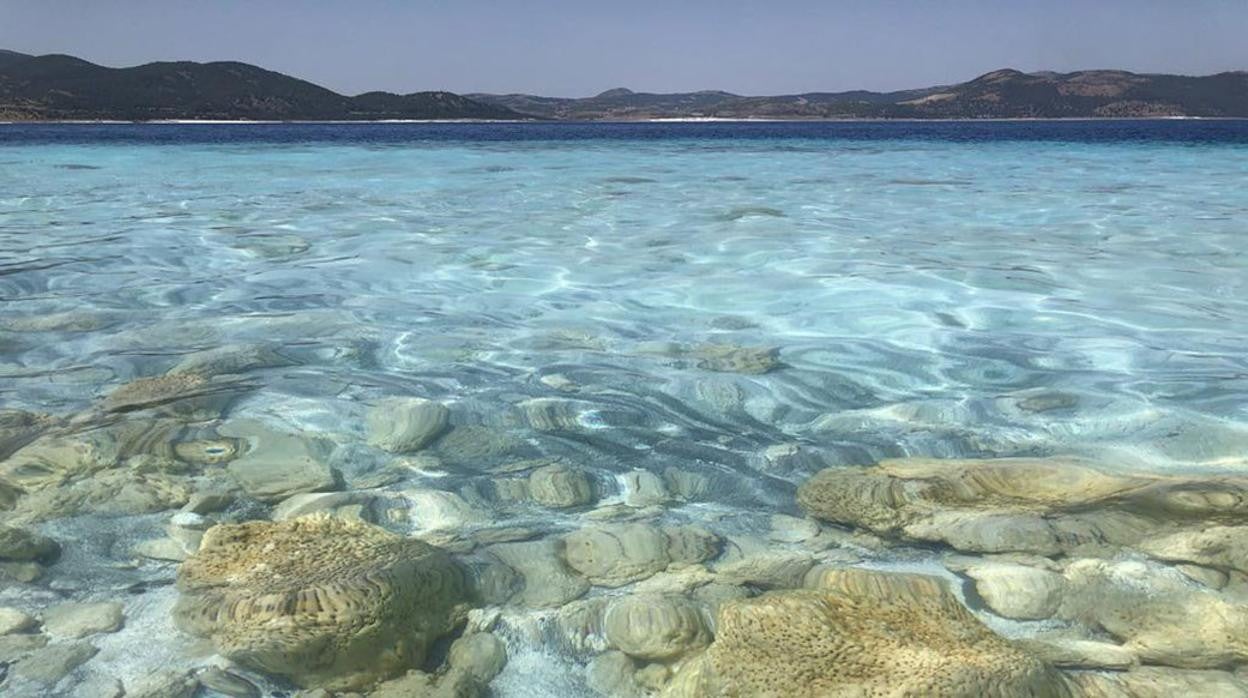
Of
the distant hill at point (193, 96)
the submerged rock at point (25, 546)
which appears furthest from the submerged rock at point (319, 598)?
the distant hill at point (193, 96)

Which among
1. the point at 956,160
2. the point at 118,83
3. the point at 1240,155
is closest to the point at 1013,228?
the point at 956,160

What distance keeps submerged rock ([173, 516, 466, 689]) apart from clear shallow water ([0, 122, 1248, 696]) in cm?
25

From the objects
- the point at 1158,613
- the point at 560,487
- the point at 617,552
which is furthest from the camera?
the point at 560,487

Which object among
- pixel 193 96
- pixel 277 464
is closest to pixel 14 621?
pixel 277 464

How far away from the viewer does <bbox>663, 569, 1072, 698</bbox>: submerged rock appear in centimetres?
214

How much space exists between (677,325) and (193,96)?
487 feet

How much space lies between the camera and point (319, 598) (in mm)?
2529

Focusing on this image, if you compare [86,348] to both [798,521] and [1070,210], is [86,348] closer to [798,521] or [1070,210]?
[798,521]

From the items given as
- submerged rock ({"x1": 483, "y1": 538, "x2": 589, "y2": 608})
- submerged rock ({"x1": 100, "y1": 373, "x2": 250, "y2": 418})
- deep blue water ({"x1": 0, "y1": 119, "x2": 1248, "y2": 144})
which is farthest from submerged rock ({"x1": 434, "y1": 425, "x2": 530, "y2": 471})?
deep blue water ({"x1": 0, "y1": 119, "x2": 1248, "y2": 144})

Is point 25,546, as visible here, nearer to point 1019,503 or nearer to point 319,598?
point 319,598

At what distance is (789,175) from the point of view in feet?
68.4

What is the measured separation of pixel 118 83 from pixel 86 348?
150m

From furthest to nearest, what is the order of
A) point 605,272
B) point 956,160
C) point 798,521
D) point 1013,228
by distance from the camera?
point 956,160, point 1013,228, point 605,272, point 798,521

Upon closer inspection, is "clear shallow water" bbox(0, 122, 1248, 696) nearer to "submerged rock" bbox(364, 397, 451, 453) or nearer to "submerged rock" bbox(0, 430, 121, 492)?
"submerged rock" bbox(364, 397, 451, 453)
